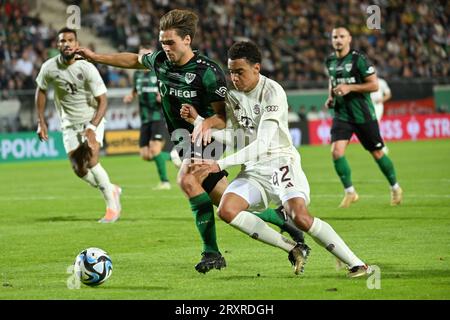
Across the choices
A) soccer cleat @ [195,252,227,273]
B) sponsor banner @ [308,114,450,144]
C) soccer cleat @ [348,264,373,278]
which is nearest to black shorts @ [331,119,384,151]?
soccer cleat @ [195,252,227,273]

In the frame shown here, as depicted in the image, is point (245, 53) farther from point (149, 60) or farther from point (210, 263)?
point (210, 263)

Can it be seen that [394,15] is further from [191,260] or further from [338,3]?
[191,260]

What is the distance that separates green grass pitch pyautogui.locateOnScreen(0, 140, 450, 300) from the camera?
7.71 m

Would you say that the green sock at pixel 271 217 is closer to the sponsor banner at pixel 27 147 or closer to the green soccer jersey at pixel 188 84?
the green soccer jersey at pixel 188 84

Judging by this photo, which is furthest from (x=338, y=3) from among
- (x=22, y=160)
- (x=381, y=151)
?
(x=381, y=151)

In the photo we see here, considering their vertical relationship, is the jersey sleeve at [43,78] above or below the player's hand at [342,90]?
above

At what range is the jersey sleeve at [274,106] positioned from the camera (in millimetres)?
8328

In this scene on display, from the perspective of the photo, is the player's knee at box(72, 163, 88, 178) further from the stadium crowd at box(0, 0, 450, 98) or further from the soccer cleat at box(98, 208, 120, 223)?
the stadium crowd at box(0, 0, 450, 98)

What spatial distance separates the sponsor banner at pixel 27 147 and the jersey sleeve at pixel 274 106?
59.5 feet

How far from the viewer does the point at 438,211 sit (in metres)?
13.3

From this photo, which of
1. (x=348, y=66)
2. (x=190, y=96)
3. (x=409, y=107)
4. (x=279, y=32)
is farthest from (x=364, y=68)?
(x=279, y=32)

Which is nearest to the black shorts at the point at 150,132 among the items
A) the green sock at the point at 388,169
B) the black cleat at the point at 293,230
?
the green sock at the point at 388,169

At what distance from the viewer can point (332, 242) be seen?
26.0 ft

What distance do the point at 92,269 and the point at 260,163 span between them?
177cm
